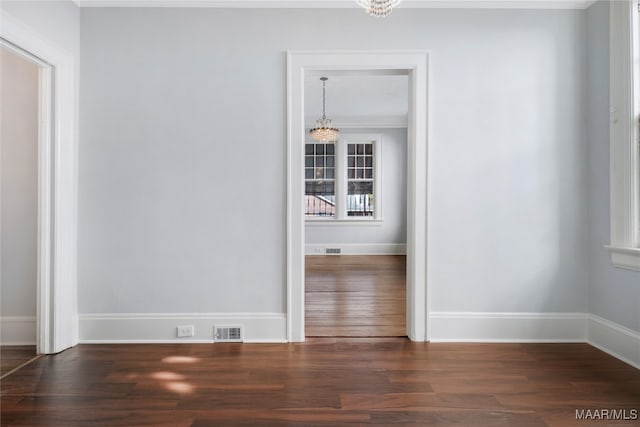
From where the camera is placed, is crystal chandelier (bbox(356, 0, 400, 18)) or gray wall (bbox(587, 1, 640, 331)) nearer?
crystal chandelier (bbox(356, 0, 400, 18))

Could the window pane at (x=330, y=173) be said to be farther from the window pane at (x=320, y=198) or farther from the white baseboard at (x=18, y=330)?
the white baseboard at (x=18, y=330)

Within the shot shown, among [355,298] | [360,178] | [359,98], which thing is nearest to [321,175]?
[360,178]

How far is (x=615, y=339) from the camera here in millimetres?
2963

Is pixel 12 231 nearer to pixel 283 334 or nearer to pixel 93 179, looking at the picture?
pixel 93 179

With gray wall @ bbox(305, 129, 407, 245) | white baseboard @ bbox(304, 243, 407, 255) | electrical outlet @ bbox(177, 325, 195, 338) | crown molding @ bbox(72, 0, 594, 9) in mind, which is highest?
crown molding @ bbox(72, 0, 594, 9)

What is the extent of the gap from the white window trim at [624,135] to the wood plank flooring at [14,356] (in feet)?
14.5

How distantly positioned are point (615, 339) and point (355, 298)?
2557mm

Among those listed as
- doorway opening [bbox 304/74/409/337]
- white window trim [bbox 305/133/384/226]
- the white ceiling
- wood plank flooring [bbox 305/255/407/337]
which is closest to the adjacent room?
wood plank flooring [bbox 305/255/407/337]

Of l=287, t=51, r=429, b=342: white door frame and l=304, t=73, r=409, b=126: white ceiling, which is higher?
l=304, t=73, r=409, b=126: white ceiling

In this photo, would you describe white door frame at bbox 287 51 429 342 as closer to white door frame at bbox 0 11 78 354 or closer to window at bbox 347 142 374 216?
white door frame at bbox 0 11 78 354

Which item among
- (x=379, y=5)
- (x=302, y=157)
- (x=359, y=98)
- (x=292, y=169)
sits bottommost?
(x=292, y=169)

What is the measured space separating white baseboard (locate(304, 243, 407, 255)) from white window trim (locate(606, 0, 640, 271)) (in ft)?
18.8

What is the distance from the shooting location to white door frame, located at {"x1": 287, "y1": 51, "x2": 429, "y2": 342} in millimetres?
3254

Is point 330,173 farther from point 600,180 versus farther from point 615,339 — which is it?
point 615,339
